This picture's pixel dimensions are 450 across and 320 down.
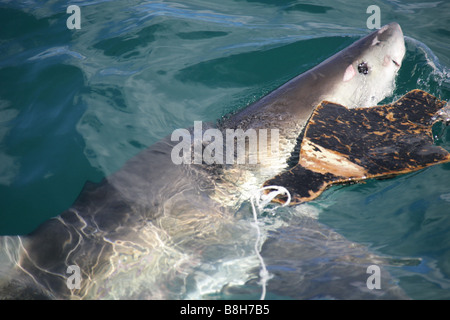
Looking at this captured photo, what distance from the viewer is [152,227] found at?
3.63m

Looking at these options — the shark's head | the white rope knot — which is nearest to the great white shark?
the white rope knot

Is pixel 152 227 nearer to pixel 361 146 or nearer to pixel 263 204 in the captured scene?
pixel 263 204

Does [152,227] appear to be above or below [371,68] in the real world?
below

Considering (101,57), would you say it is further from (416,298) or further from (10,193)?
(416,298)

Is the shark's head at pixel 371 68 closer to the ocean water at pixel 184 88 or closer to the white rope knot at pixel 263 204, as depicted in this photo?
the ocean water at pixel 184 88

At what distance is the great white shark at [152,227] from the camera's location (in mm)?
3260

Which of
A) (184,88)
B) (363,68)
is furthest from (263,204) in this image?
(184,88)

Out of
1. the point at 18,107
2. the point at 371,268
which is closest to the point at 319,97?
Answer: the point at 371,268

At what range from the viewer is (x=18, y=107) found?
19.5 feet

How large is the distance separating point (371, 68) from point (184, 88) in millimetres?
2828

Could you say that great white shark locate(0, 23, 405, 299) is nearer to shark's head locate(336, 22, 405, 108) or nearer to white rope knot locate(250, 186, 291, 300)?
white rope knot locate(250, 186, 291, 300)

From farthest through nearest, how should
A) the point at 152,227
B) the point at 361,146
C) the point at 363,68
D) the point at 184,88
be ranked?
1. the point at 184,88
2. the point at 363,68
3. the point at 361,146
4. the point at 152,227

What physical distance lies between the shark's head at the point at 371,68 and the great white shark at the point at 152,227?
31 centimetres

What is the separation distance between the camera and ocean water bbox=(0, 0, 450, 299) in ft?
12.8
